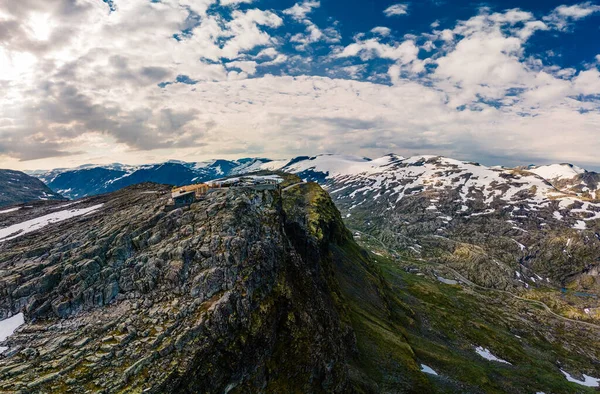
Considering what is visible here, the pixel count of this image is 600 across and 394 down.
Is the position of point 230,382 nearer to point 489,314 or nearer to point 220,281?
point 220,281

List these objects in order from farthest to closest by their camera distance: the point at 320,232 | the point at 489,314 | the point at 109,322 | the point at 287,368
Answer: the point at 489,314
the point at 320,232
the point at 287,368
the point at 109,322

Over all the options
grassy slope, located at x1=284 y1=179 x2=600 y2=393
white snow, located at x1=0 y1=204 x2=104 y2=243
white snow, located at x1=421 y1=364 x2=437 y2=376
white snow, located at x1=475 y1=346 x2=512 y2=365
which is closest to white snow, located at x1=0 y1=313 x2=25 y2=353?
white snow, located at x1=0 y1=204 x2=104 y2=243

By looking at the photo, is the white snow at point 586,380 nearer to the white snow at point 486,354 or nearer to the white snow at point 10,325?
the white snow at point 486,354

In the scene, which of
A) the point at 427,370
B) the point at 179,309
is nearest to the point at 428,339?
the point at 427,370

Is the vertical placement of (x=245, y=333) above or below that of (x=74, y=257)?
below

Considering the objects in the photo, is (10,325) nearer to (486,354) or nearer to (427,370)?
(427,370)

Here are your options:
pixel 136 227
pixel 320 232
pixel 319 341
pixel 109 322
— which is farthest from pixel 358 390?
pixel 320 232

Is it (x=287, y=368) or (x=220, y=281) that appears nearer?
(x=220, y=281)
